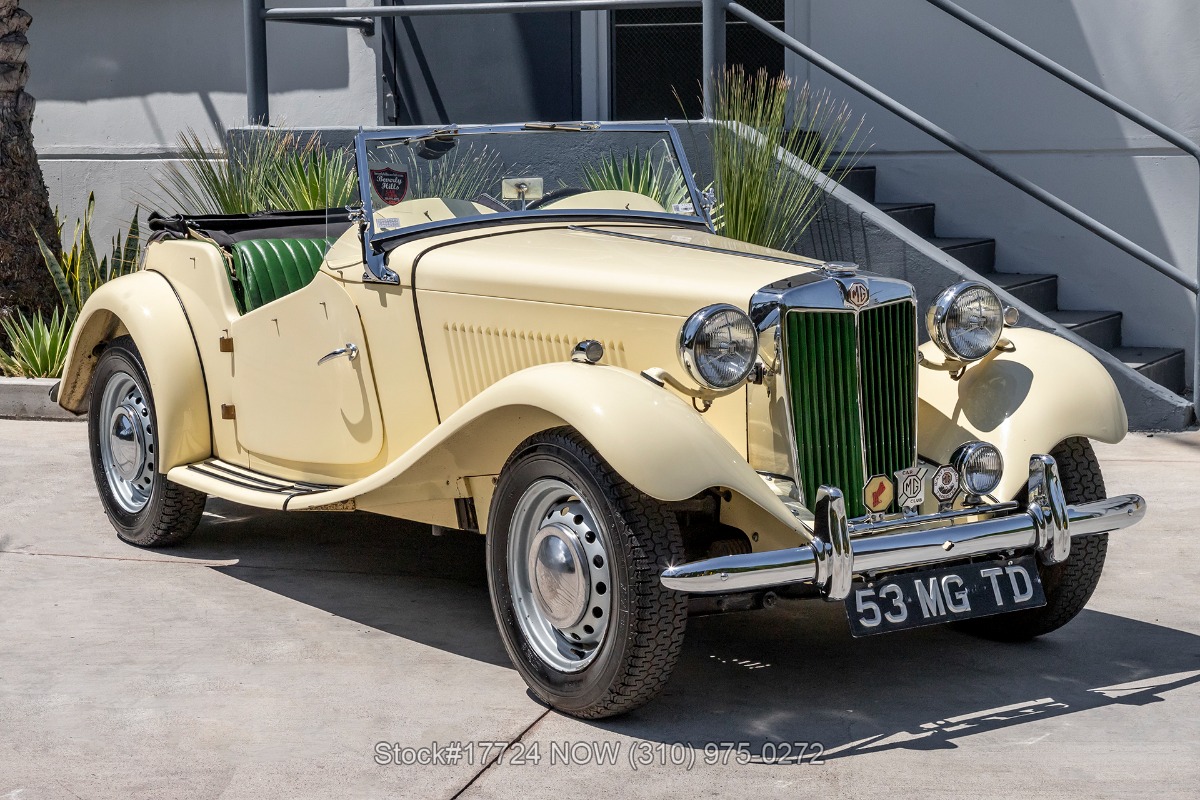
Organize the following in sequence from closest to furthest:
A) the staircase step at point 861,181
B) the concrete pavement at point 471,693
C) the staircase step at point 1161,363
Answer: the concrete pavement at point 471,693, the staircase step at point 1161,363, the staircase step at point 861,181

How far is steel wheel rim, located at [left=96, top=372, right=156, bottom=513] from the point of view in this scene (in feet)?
18.4

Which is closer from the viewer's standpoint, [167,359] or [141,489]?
[167,359]

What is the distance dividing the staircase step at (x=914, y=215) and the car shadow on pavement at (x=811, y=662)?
4.39m

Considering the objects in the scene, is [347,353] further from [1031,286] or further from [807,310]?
[1031,286]

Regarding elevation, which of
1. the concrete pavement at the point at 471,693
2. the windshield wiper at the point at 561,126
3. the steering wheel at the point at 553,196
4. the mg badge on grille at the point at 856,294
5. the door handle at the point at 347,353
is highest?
the windshield wiper at the point at 561,126

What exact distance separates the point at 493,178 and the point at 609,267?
0.98 metres

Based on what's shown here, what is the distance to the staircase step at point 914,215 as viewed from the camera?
29.2ft

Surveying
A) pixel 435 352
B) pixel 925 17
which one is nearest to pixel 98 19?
pixel 925 17

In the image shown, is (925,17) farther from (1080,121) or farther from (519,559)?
(519,559)

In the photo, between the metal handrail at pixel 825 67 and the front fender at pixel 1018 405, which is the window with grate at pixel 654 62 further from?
the front fender at pixel 1018 405

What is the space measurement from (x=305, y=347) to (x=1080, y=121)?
571cm

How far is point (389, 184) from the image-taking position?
15.9 feet

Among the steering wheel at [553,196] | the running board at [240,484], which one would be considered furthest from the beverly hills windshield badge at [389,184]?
the running board at [240,484]

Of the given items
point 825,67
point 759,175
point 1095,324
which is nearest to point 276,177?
point 759,175
